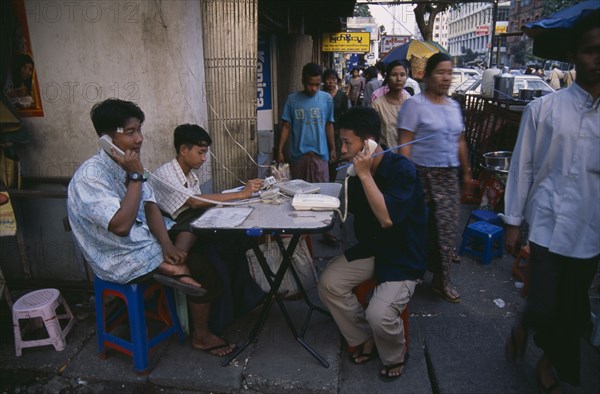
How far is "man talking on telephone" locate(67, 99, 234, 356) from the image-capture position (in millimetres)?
2551

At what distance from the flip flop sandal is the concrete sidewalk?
55 cm

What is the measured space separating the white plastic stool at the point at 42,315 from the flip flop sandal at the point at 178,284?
0.96 metres

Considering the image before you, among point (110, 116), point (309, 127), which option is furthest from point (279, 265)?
point (309, 127)

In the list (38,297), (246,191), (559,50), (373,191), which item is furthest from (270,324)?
(559,50)

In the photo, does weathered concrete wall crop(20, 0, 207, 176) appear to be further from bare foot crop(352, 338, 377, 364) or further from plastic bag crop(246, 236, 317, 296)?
bare foot crop(352, 338, 377, 364)

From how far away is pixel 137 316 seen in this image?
9.05 feet

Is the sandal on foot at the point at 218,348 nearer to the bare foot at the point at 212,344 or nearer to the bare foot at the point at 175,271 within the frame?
the bare foot at the point at 212,344

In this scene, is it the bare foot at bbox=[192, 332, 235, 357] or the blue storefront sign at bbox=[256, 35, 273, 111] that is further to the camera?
the blue storefront sign at bbox=[256, 35, 273, 111]

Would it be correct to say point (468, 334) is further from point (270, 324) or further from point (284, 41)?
point (284, 41)

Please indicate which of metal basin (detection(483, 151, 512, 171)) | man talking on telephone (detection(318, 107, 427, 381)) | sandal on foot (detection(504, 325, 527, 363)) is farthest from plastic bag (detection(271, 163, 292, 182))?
metal basin (detection(483, 151, 512, 171))

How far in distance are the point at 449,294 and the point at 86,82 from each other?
11.3ft

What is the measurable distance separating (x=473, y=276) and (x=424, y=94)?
1817mm

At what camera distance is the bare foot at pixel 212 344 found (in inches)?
119

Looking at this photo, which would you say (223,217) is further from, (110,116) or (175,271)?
(110,116)
